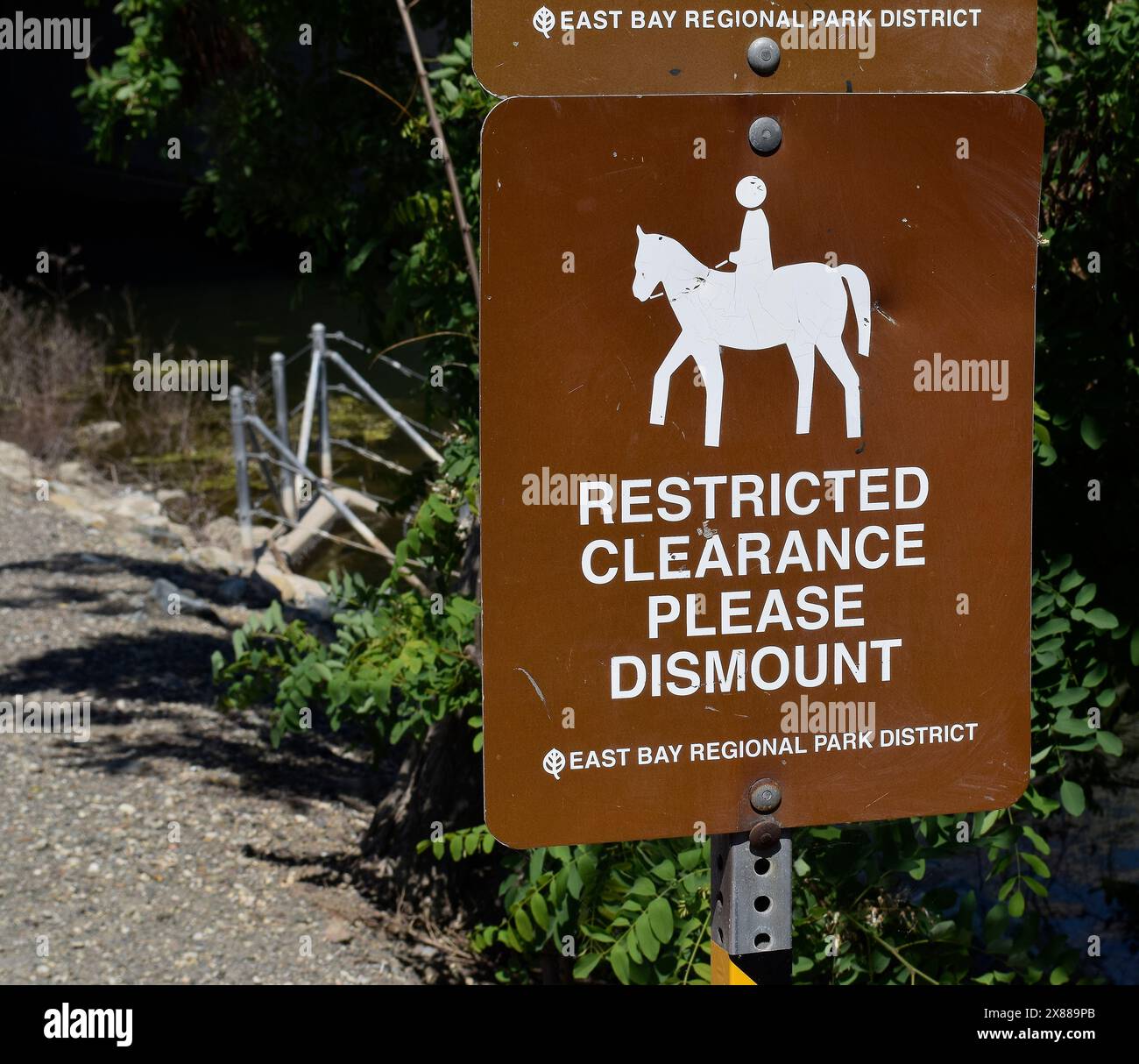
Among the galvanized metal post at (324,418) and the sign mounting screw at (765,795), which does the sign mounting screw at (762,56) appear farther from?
the galvanized metal post at (324,418)

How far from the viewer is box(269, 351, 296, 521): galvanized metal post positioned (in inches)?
472

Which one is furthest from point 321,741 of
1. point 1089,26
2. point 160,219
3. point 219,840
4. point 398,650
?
point 160,219

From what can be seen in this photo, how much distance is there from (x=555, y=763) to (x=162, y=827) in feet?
15.6

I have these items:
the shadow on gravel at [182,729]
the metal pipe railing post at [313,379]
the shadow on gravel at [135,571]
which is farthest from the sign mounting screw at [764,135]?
the metal pipe railing post at [313,379]

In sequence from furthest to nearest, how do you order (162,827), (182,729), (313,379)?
(313,379) < (182,729) < (162,827)

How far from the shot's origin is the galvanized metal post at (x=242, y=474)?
1155cm

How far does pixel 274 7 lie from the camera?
19.2 feet

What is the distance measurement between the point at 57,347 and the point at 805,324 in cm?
1396

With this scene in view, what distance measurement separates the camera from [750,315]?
74.8 inches

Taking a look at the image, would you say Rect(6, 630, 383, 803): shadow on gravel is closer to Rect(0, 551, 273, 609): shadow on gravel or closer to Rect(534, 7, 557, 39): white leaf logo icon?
Rect(0, 551, 273, 609): shadow on gravel

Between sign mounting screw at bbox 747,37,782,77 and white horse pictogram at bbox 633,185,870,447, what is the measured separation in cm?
15

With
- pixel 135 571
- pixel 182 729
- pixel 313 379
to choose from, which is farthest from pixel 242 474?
pixel 182 729

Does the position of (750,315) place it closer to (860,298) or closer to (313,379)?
(860,298)

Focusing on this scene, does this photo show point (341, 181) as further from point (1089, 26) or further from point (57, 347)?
point (57, 347)
